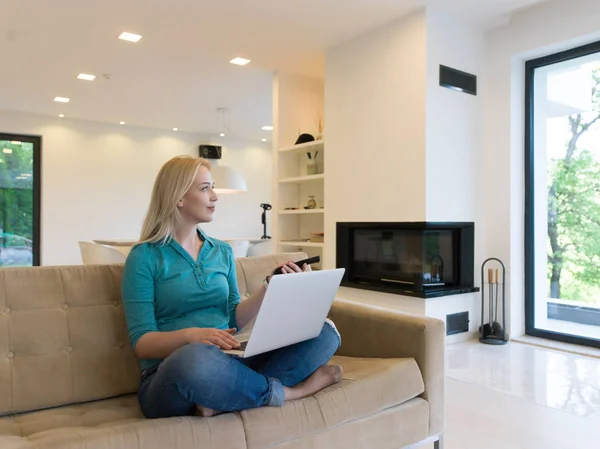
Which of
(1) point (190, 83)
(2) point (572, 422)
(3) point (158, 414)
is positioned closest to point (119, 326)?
(3) point (158, 414)

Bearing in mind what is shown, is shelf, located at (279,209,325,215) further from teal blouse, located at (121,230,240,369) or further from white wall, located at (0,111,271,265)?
white wall, located at (0,111,271,265)

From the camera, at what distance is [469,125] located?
3893 mm

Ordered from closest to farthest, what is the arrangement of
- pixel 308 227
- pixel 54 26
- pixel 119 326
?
pixel 119 326 < pixel 54 26 < pixel 308 227

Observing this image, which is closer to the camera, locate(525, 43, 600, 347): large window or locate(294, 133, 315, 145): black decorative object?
locate(525, 43, 600, 347): large window

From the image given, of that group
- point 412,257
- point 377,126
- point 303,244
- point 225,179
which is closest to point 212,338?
point 412,257

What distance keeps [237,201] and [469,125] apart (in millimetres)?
5373

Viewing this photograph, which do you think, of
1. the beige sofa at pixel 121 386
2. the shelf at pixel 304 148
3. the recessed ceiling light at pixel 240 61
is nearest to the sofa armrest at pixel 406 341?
the beige sofa at pixel 121 386

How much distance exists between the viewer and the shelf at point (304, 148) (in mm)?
4567

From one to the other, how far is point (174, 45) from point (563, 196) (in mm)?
3440

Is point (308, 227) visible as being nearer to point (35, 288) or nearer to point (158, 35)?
point (158, 35)

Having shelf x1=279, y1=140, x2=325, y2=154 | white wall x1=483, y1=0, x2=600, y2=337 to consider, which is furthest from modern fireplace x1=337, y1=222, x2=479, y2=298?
shelf x1=279, y1=140, x2=325, y2=154

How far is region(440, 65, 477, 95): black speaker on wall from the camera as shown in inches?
144

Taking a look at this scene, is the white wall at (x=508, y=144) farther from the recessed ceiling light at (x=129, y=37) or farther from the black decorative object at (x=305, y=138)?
the recessed ceiling light at (x=129, y=37)

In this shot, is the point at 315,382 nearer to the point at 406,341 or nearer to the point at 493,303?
the point at 406,341
